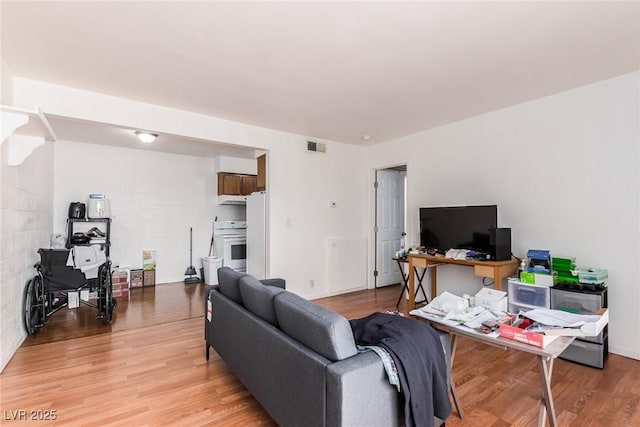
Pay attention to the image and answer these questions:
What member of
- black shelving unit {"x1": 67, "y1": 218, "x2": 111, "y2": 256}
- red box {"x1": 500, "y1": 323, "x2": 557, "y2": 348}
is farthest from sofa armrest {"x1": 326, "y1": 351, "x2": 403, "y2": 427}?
black shelving unit {"x1": 67, "y1": 218, "x2": 111, "y2": 256}

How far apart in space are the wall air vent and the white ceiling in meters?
1.29

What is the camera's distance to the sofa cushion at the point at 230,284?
2400 millimetres

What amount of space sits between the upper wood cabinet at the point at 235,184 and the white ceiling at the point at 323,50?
8.34ft

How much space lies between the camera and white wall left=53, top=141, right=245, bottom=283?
5148 millimetres

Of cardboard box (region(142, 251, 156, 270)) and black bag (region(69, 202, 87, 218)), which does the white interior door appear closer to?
cardboard box (region(142, 251, 156, 270))

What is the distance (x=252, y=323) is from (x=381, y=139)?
3.84 m

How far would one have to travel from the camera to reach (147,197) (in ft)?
19.0

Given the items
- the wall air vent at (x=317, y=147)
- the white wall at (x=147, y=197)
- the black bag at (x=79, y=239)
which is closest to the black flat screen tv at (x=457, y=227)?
the wall air vent at (x=317, y=147)

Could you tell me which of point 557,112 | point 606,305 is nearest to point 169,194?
point 557,112

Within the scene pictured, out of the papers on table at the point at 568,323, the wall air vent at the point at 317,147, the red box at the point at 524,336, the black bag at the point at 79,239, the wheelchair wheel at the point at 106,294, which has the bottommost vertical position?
the wheelchair wheel at the point at 106,294

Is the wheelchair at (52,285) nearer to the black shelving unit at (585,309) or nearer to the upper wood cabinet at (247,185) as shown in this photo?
the upper wood cabinet at (247,185)

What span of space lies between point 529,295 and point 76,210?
6163 millimetres

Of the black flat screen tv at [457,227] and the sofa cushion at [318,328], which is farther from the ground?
the black flat screen tv at [457,227]

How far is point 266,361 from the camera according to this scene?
1803 millimetres
